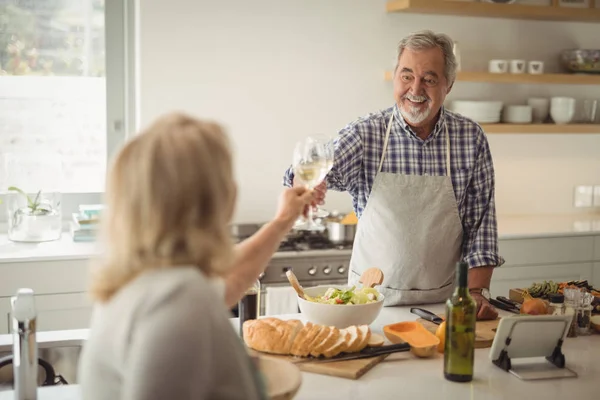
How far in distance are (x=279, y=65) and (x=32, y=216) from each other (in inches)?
58.6

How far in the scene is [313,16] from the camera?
171 inches

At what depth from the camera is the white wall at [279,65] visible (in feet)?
13.5

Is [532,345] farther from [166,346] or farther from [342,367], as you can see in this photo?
[166,346]

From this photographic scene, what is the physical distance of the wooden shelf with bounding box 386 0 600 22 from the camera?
170 inches

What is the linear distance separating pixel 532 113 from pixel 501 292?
1.17 m

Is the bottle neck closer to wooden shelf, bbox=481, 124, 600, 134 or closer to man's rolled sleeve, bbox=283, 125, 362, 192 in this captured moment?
man's rolled sleeve, bbox=283, 125, 362, 192

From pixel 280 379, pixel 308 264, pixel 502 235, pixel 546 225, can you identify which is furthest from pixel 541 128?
pixel 280 379

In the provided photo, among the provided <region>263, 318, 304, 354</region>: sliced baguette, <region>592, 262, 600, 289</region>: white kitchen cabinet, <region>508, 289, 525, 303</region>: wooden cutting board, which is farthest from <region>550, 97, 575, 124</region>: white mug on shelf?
<region>263, 318, 304, 354</region>: sliced baguette

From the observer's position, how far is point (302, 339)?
2004 mm

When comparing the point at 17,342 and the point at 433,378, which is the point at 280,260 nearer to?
the point at 433,378

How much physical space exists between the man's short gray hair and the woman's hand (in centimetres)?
114

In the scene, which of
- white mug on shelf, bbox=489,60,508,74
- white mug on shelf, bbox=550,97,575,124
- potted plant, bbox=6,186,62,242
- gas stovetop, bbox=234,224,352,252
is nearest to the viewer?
potted plant, bbox=6,186,62,242

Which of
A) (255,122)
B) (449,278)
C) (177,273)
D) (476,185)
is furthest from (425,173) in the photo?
(177,273)

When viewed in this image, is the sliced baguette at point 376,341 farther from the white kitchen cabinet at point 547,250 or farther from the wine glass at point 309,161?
the white kitchen cabinet at point 547,250
